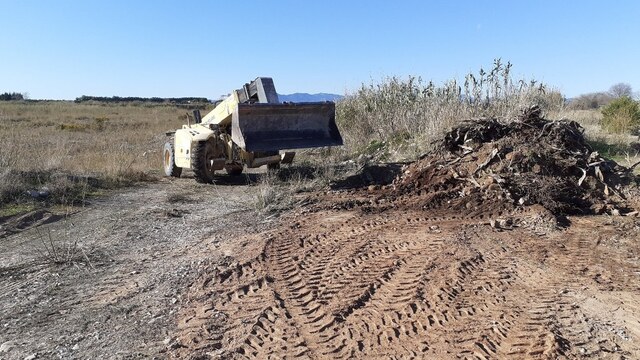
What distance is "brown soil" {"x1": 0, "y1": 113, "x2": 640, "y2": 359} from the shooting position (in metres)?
3.95

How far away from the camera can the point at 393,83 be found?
16391mm

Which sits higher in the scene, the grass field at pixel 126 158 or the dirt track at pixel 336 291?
the grass field at pixel 126 158

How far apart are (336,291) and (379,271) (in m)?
0.63

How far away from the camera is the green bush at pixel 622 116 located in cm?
1680

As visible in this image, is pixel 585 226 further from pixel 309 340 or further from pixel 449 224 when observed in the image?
pixel 309 340

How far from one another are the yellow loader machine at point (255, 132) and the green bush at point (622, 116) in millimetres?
10347

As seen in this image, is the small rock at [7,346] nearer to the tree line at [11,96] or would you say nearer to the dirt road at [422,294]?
the dirt road at [422,294]

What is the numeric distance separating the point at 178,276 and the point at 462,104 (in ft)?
31.9

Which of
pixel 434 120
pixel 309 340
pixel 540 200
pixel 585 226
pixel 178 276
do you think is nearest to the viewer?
pixel 309 340

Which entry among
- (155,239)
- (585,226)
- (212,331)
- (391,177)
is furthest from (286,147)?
(212,331)

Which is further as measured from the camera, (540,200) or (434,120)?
(434,120)

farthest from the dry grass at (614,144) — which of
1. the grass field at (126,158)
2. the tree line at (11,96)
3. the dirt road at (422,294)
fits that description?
the tree line at (11,96)

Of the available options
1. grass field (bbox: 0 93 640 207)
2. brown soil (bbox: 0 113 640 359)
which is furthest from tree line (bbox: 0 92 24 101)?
brown soil (bbox: 0 113 640 359)

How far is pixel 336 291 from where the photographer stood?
476 centimetres
